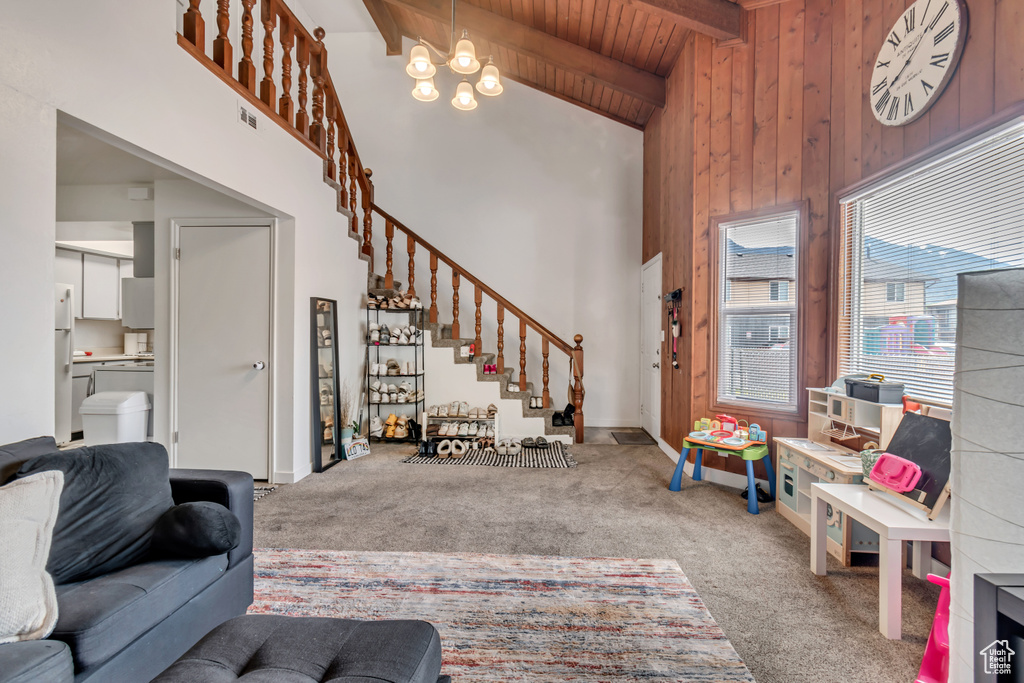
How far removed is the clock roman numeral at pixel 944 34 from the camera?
211 centimetres

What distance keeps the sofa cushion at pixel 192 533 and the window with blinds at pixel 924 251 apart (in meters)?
2.86

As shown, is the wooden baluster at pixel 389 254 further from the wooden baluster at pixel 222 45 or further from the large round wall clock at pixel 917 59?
the large round wall clock at pixel 917 59

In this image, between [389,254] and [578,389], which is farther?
[389,254]

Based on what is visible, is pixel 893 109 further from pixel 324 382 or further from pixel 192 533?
pixel 324 382

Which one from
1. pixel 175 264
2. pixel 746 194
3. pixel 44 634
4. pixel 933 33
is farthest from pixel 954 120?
pixel 175 264

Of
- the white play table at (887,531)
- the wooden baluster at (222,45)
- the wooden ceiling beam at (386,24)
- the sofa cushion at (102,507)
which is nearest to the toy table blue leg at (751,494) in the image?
the white play table at (887,531)

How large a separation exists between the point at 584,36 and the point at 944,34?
9.77ft

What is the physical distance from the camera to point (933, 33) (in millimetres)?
2201

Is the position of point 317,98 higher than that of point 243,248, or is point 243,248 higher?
point 317,98

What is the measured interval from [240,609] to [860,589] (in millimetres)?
2639

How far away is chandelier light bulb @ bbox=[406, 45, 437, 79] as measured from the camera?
9.96ft

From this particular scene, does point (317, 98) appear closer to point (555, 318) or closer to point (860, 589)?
point (555, 318)

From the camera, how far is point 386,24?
5.19m

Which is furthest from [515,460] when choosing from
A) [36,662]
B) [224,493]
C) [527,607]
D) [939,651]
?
[36,662]
